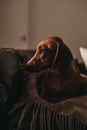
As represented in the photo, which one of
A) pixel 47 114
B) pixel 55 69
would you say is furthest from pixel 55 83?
pixel 47 114

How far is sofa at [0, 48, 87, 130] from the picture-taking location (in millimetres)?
1225

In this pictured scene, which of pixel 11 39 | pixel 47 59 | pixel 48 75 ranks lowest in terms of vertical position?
pixel 11 39

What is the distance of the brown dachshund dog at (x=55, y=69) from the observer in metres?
1.37

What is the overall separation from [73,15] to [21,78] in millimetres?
1717

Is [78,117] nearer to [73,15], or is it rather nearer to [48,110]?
[48,110]

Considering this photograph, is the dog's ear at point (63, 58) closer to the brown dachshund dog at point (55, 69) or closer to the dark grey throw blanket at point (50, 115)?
the brown dachshund dog at point (55, 69)

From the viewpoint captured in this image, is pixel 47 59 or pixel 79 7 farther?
pixel 79 7

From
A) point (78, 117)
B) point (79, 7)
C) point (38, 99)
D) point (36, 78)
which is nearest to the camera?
point (78, 117)

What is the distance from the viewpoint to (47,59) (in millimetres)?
1374

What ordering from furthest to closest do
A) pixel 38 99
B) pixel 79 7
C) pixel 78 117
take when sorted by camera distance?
pixel 79 7 < pixel 38 99 < pixel 78 117

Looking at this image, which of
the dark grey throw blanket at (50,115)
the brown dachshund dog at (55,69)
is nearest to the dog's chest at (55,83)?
the brown dachshund dog at (55,69)

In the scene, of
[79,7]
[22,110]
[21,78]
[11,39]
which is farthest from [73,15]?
[22,110]

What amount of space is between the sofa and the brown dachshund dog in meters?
0.06

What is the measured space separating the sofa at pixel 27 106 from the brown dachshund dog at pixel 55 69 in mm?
62
